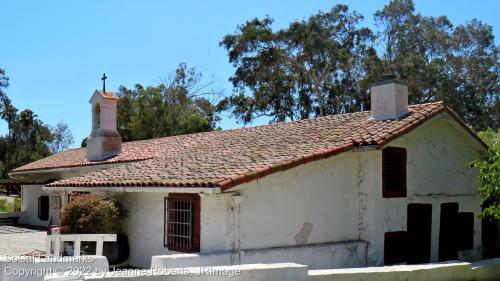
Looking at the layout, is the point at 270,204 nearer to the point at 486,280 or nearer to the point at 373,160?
the point at 373,160

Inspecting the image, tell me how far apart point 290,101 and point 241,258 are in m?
28.0

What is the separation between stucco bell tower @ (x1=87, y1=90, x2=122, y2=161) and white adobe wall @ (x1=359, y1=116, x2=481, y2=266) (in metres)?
13.7

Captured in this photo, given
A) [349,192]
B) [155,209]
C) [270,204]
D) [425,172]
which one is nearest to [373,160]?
[349,192]

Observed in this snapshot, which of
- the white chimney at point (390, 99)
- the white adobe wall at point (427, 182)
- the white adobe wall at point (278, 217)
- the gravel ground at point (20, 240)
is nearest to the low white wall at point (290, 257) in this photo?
the white adobe wall at point (278, 217)

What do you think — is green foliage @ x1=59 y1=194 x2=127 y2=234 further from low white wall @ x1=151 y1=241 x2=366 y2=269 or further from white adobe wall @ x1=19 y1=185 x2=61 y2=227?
white adobe wall @ x1=19 y1=185 x2=61 y2=227

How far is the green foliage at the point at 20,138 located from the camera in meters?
53.5

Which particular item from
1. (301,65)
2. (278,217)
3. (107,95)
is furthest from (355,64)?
(278,217)

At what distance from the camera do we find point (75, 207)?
12.9m

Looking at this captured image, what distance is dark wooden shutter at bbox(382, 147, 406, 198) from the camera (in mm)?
13656

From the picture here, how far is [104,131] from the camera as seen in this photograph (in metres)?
24.2

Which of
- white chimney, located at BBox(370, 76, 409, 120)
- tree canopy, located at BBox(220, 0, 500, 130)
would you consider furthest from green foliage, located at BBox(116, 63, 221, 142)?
white chimney, located at BBox(370, 76, 409, 120)

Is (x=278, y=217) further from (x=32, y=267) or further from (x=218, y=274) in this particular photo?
(x=32, y=267)

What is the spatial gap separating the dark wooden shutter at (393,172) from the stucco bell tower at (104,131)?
13.7 metres

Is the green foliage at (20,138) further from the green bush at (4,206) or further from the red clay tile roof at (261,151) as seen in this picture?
the red clay tile roof at (261,151)
